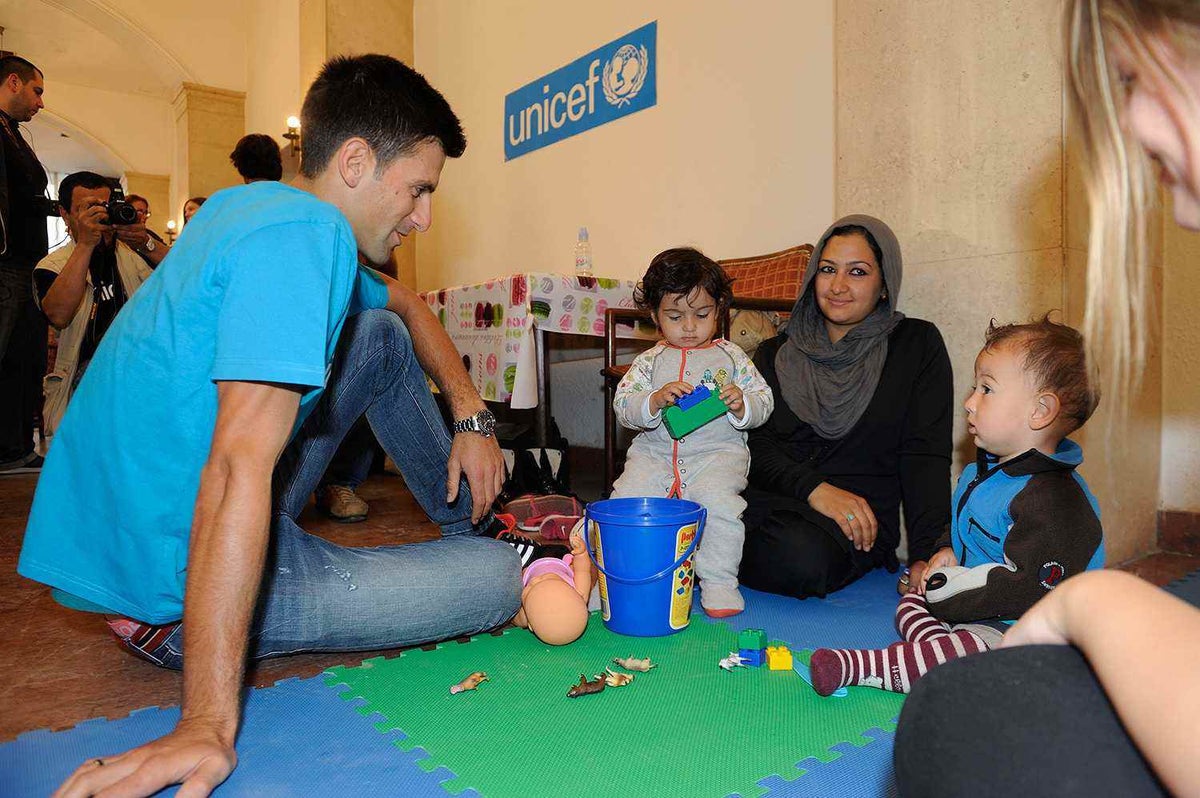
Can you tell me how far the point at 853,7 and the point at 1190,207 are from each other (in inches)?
86.5

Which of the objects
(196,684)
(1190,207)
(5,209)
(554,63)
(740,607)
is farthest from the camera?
(554,63)

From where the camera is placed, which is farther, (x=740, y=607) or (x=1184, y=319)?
(x=1184, y=319)

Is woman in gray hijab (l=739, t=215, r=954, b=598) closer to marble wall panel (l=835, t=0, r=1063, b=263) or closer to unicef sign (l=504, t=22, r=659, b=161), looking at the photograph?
marble wall panel (l=835, t=0, r=1063, b=263)

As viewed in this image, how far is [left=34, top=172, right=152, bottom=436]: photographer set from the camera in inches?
134

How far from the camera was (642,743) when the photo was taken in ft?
3.84

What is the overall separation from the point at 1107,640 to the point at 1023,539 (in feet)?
3.50

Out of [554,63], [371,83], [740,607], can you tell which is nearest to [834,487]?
[740,607]

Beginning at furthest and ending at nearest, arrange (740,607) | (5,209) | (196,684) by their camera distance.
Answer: (5,209)
(740,607)
(196,684)

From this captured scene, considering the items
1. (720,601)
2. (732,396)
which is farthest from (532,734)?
(732,396)

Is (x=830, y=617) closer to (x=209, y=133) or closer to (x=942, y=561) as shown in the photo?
(x=942, y=561)

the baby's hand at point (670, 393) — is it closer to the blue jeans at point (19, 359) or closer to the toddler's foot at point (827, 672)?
the toddler's foot at point (827, 672)

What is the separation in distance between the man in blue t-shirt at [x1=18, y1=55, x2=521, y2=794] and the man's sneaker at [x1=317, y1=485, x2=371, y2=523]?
120 centimetres

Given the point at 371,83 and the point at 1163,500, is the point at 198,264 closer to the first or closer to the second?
the point at 371,83

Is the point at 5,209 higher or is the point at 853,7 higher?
the point at 853,7
